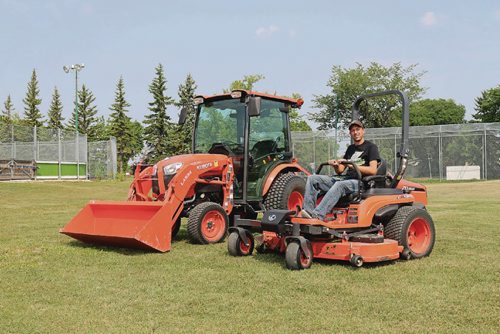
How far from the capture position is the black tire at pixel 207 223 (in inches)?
337

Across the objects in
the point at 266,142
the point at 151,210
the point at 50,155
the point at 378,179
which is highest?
the point at 50,155

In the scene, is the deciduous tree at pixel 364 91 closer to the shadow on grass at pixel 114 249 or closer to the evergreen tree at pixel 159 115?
the evergreen tree at pixel 159 115

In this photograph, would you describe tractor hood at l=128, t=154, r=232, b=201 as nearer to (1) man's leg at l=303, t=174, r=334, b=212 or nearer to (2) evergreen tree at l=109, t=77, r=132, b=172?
(1) man's leg at l=303, t=174, r=334, b=212

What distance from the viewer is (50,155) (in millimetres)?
31875

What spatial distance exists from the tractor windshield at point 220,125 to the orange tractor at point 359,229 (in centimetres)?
248

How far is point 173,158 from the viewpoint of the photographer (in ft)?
30.5

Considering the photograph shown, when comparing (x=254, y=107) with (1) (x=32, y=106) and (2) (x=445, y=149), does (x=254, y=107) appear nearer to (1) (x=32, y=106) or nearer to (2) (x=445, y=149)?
(2) (x=445, y=149)

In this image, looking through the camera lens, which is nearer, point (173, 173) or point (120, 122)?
point (173, 173)

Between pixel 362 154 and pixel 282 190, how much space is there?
2.42 m

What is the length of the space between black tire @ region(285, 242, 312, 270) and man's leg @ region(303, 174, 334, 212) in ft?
2.15

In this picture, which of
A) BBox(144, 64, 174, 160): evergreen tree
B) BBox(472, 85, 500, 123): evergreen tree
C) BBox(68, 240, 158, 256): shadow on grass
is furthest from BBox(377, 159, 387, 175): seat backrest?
BBox(472, 85, 500, 123): evergreen tree

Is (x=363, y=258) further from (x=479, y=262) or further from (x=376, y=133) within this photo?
(x=376, y=133)

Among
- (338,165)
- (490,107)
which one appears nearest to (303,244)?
(338,165)

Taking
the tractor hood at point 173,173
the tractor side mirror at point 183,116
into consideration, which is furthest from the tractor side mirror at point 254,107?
the tractor side mirror at point 183,116
